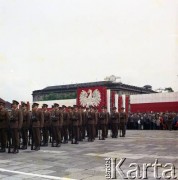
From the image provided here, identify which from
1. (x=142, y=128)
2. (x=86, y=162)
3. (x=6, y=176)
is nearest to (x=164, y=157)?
(x=86, y=162)

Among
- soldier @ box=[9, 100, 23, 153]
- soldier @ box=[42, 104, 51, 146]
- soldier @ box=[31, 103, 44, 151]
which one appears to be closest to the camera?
soldier @ box=[9, 100, 23, 153]

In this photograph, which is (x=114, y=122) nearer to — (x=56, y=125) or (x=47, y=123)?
(x=56, y=125)

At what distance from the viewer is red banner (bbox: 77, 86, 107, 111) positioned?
25.9 metres

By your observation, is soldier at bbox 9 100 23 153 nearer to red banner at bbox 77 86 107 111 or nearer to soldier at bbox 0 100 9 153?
soldier at bbox 0 100 9 153

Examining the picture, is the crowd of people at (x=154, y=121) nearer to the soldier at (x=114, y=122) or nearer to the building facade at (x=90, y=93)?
the building facade at (x=90, y=93)

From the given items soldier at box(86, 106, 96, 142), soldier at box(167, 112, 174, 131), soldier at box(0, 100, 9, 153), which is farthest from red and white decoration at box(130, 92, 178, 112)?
soldier at box(0, 100, 9, 153)

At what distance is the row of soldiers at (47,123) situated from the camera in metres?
11.6

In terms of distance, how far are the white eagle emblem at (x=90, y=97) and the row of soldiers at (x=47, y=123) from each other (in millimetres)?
7967

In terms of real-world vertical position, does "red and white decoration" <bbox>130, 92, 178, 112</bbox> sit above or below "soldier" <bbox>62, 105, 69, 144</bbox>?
above

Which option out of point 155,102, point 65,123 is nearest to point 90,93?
point 155,102

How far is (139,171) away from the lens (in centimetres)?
742

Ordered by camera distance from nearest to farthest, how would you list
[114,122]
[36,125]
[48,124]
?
1. [36,125]
2. [48,124]
3. [114,122]

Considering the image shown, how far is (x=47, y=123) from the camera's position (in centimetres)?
1362

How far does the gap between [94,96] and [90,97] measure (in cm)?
46
